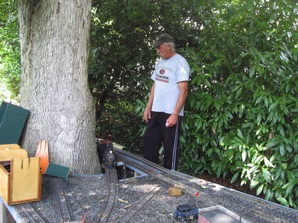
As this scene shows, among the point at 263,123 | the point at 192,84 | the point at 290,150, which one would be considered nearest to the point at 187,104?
the point at 192,84

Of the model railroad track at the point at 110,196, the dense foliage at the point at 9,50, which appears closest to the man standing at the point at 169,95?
the model railroad track at the point at 110,196

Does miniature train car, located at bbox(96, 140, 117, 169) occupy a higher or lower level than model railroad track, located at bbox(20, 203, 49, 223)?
higher

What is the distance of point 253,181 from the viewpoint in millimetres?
3424

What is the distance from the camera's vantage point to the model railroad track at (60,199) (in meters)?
2.29

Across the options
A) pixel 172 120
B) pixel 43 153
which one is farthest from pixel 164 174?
pixel 43 153

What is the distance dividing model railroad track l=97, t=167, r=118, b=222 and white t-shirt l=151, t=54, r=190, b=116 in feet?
3.13

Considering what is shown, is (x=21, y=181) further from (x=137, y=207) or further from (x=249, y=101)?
(x=249, y=101)

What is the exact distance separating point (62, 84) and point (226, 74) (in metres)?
2.02

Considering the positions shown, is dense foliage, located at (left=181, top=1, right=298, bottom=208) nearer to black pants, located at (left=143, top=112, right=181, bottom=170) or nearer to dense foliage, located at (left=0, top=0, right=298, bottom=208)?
dense foliage, located at (left=0, top=0, right=298, bottom=208)

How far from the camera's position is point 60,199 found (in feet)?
8.43

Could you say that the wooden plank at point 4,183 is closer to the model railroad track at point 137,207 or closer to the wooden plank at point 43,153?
the wooden plank at point 43,153

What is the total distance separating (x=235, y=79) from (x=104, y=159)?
1716 millimetres

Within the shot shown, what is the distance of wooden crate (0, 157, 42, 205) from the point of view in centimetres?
246

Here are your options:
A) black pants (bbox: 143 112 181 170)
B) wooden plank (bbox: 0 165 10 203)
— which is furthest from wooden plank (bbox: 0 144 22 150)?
black pants (bbox: 143 112 181 170)
